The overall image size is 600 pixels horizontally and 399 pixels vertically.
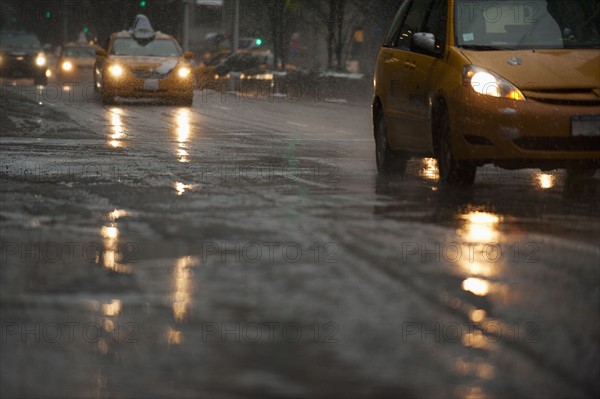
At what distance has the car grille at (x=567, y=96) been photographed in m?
11.6

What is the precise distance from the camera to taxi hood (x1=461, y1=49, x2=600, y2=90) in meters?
11.7

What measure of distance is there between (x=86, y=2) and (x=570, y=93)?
264ft

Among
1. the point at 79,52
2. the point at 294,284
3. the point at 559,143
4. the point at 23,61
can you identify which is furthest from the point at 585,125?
the point at 23,61

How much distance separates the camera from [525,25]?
12531 millimetres

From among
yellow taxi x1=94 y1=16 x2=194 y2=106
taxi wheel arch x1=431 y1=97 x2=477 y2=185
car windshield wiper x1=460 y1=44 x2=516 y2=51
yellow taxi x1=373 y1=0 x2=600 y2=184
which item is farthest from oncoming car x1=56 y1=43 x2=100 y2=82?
car windshield wiper x1=460 y1=44 x2=516 y2=51

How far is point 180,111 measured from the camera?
2880 cm

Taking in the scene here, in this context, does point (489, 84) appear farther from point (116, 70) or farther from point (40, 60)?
point (40, 60)

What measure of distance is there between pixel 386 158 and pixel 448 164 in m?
1.75

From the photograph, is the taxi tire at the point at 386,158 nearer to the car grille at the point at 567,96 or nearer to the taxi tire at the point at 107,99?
the car grille at the point at 567,96

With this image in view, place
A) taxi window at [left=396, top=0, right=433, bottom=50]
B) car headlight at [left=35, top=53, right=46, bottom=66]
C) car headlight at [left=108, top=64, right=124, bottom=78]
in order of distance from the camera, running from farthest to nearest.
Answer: car headlight at [left=35, top=53, right=46, bottom=66] → car headlight at [left=108, top=64, right=124, bottom=78] → taxi window at [left=396, top=0, right=433, bottom=50]

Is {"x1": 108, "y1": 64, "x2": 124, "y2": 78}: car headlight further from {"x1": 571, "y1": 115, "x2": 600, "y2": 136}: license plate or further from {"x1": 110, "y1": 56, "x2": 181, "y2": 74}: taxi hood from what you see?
{"x1": 571, "y1": 115, "x2": 600, "y2": 136}: license plate

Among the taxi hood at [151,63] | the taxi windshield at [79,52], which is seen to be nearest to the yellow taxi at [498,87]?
the taxi hood at [151,63]

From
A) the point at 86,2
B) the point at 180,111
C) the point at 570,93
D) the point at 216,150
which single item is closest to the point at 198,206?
the point at 570,93

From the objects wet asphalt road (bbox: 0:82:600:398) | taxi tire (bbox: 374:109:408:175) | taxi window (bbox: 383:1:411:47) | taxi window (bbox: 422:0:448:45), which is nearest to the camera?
wet asphalt road (bbox: 0:82:600:398)
